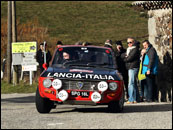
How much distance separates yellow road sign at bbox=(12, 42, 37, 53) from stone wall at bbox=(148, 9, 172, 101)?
22.5ft

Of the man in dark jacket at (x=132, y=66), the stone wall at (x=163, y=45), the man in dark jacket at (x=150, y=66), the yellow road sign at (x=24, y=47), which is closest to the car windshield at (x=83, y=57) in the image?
the man in dark jacket at (x=132, y=66)

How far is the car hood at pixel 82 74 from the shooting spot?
1215cm

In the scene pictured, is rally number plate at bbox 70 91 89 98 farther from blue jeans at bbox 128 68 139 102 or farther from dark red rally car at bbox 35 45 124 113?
blue jeans at bbox 128 68 139 102

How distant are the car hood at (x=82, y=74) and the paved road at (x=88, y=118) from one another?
0.80 metres

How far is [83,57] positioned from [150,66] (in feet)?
9.31

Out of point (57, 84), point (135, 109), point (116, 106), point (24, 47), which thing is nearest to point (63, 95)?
point (57, 84)

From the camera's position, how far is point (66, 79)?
39.8 ft

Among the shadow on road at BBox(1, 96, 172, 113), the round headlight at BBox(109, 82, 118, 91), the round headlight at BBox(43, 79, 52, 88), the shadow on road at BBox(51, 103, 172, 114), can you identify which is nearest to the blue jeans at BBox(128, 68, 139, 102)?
the shadow on road at BBox(1, 96, 172, 113)

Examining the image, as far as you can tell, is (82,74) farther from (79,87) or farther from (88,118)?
(88,118)

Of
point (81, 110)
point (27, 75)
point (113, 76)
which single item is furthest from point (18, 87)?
point (113, 76)

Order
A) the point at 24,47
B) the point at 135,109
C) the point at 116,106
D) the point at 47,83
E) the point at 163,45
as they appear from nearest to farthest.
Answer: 1. the point at 47,83
2. the point at 116,106
3. the point at 135,109
4. the point at 163,45
5. the point at 24,47

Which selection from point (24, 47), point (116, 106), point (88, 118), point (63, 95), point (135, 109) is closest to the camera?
point (88, 118)

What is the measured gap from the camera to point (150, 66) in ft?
50.8

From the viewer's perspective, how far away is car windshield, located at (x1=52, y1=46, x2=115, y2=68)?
13.1m
